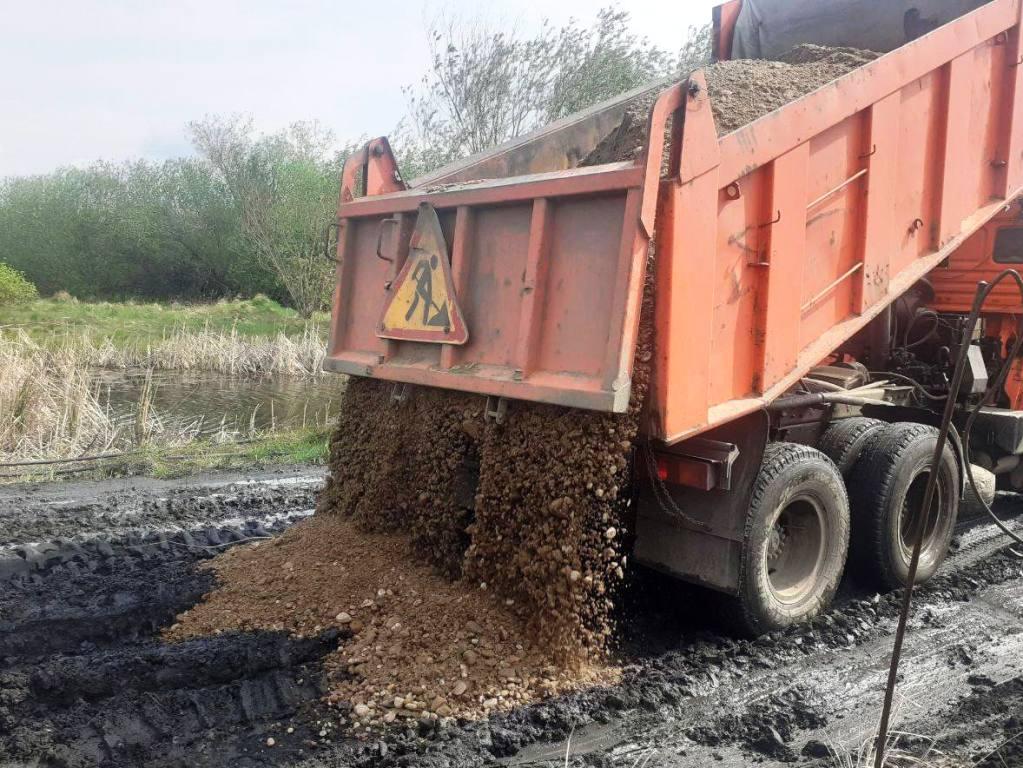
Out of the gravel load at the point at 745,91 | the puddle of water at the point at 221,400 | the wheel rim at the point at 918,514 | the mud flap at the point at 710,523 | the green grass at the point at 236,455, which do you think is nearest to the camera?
the mud flap at the point at 710,523

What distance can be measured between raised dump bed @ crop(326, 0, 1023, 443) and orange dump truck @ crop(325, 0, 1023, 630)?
12 millimetres

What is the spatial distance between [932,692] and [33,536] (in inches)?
211

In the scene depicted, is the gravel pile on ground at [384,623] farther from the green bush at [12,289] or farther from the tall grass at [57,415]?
the green bush at [12,289]

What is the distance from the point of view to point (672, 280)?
10.5 feet

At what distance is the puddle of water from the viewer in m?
11.5

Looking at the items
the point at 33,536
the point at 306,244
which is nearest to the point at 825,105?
the point at 33,536

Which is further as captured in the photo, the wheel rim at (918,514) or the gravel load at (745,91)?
the wheel rim at (918,514)

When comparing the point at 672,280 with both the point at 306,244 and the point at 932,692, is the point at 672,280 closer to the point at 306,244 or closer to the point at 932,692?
the point at 932,692

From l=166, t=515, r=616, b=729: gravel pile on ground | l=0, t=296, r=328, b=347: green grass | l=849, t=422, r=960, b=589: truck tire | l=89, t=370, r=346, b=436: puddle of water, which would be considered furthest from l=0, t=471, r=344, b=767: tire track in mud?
l=0, t=296, r=328, b=347: green grass

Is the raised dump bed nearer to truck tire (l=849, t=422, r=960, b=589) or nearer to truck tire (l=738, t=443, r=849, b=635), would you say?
truck tire (l=738, t=443, r=849, b=635)

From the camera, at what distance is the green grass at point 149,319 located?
23.3m

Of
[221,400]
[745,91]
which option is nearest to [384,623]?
[745,91]

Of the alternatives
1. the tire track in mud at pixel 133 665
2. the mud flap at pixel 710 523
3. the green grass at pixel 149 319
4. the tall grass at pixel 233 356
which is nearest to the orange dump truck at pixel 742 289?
the mud flap at pixel 710 523

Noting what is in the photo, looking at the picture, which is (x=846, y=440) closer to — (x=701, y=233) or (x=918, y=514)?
(x=918, y=514)
